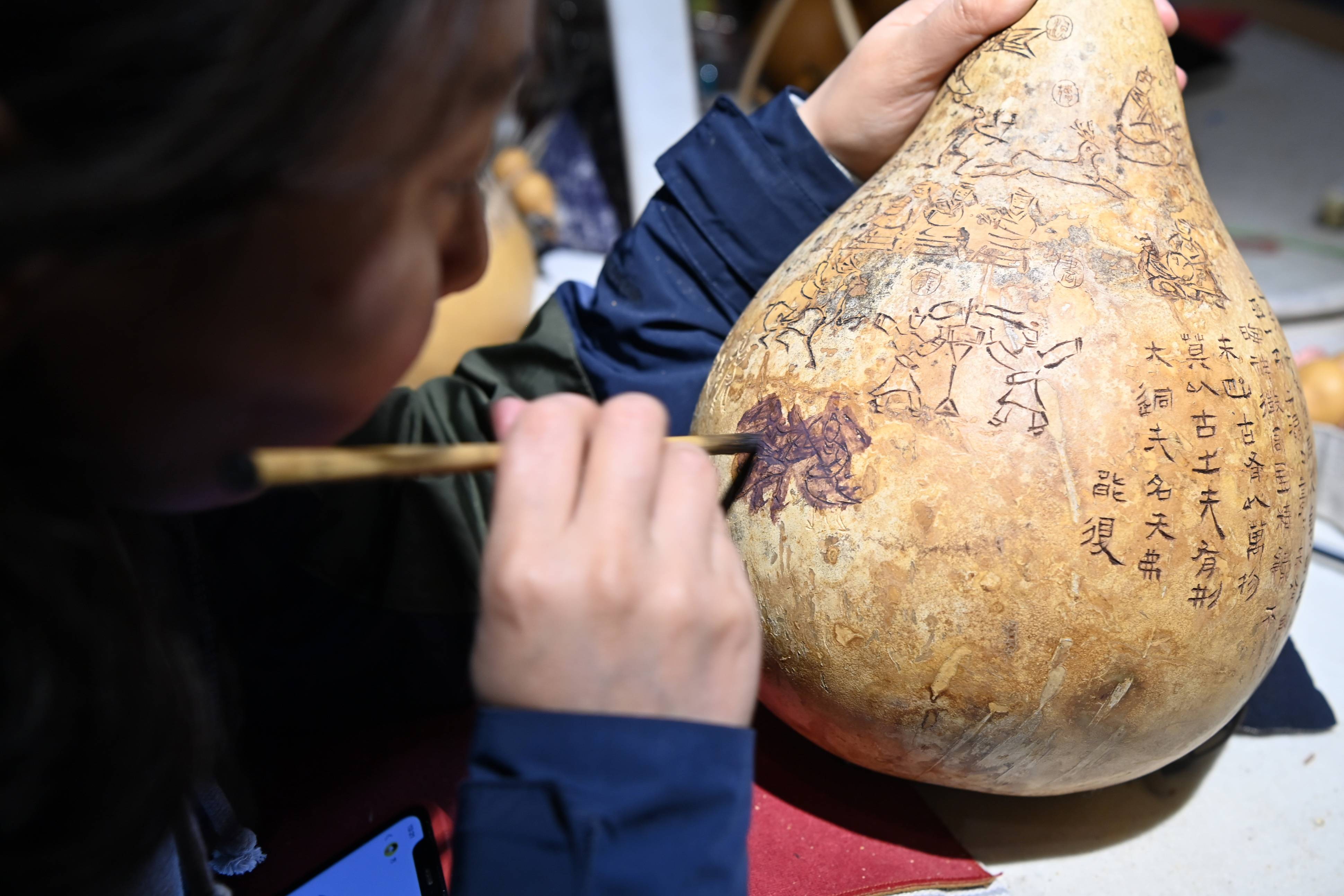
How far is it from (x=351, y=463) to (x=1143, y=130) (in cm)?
57

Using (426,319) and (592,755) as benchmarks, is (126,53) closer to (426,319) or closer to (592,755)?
(426,319)

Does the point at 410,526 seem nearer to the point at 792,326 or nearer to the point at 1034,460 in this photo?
the point at 792,326

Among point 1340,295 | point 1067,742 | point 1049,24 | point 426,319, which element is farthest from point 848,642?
point 1340,295

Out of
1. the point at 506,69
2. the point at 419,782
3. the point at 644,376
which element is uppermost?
the point at 506,69

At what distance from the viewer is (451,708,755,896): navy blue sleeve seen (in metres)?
0.39

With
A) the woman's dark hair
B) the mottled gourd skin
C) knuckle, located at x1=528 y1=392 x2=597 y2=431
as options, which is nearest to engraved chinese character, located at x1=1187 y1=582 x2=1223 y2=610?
the mottled gourd skin

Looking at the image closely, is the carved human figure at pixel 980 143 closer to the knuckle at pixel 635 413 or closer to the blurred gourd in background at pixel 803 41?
the knuckle at pixel 635 413

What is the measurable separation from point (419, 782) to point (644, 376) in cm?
38

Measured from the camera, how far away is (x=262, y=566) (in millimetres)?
726

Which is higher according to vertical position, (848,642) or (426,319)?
(426,319)

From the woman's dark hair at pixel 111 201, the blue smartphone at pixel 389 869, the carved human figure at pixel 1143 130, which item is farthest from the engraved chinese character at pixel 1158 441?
the blue smartphone at pixel 389 869

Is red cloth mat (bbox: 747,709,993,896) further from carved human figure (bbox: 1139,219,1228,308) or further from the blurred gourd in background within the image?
the blurred gourd in background

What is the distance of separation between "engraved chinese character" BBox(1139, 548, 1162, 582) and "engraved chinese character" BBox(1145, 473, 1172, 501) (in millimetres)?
30

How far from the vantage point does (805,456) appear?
54 centimetres
